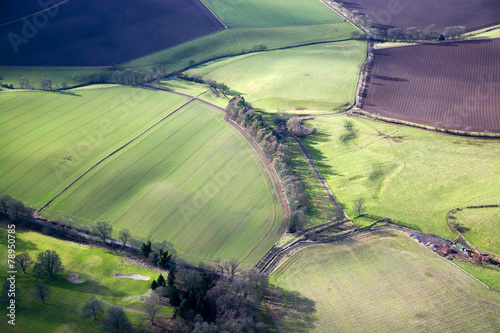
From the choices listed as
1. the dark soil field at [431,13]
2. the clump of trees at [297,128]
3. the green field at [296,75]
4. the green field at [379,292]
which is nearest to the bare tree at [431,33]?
the dark soil field at [431,13]

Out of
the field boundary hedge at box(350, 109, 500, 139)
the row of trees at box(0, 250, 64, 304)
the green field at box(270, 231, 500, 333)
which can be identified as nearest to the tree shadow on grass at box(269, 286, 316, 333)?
the green field at box(270, 231, 500, 333)

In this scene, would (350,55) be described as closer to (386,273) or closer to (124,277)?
(386,273)

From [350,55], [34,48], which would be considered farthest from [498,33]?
[34,48]

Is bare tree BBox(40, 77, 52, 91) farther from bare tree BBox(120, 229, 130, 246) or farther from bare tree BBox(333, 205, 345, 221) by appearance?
bare tree BBox(333, 205, 345, 221)

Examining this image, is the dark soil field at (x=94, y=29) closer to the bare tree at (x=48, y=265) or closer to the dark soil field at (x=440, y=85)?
the dark soil field at (x=440, y=85)

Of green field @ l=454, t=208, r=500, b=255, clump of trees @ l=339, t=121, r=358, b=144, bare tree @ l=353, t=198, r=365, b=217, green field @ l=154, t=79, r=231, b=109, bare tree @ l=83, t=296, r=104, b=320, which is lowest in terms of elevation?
bare tree @ l=83, t=296, r=104, b=320

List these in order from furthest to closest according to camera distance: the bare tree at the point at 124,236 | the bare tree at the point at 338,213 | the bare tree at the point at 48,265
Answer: the bare tree at the point at 338,213
the bare tree at the point at 124,236
the bare tree at the point at 48,265
